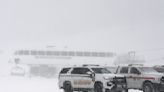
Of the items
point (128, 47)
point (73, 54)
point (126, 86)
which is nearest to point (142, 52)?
point (128, 47)

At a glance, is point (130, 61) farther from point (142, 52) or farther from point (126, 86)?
point (126, 86)

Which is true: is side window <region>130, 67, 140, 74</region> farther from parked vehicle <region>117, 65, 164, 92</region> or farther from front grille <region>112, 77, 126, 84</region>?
front grille <region>112, 77, 126, 84</region>

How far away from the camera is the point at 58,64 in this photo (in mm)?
101625

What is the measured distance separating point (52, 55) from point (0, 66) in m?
13.9

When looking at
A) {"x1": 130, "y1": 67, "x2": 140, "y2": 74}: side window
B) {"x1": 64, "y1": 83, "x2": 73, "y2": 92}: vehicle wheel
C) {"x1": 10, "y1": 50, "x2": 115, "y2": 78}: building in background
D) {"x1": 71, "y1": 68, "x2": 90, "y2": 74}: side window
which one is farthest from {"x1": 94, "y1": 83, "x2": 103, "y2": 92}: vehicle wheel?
{"x1": 10, "y1": 50, "x2": 115, "y2": 78}: building in background

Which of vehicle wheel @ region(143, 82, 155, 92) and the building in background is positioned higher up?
vehicle wheel @ region(143, 82, 155, 92)

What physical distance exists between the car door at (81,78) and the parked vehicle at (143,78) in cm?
304

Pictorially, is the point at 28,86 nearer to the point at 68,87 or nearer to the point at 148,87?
the point at 68,87

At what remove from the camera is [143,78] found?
27500 millimetres

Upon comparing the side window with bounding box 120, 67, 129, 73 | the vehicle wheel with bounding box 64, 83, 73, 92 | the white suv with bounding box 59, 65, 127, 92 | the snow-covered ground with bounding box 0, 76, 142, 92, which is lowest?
the snow-covered ground with bounding box 0, 76, 142, 92

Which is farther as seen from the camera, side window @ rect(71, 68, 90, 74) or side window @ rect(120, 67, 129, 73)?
side window @ rect(120, 67, 129, 73)

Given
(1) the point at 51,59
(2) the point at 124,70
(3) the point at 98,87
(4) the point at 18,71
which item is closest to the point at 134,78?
(2) the point at 124,70

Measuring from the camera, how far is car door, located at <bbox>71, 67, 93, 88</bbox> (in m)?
27.2

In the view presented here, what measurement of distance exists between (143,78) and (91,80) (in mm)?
3336
